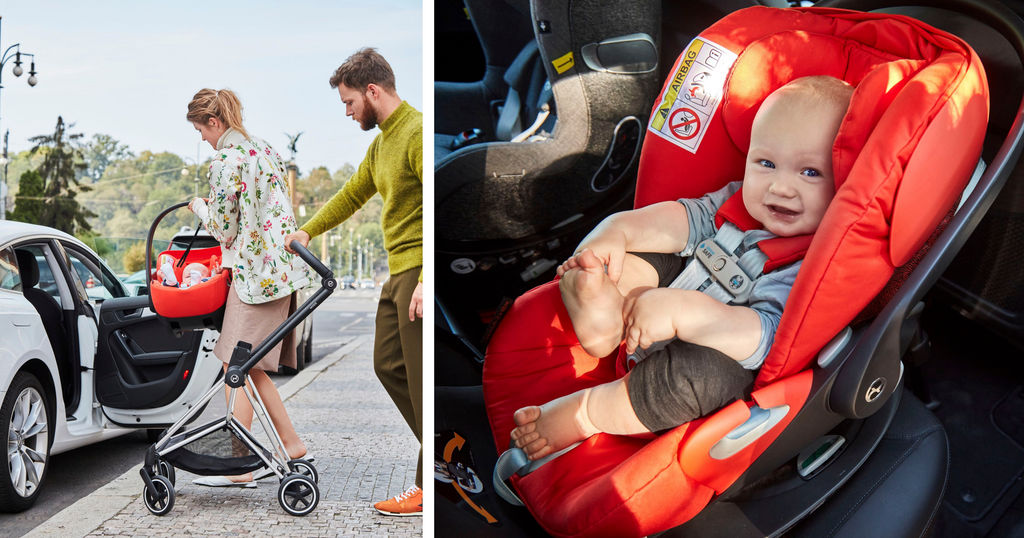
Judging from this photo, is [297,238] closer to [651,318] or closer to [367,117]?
[367,117]

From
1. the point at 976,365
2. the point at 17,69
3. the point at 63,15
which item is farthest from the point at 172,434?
the point at 976,365

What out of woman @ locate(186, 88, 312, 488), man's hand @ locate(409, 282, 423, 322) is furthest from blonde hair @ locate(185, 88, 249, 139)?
man's hand @ locate(409, 282, 423, 322)

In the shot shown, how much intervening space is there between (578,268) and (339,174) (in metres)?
1.05

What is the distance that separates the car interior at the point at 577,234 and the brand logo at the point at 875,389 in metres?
0.07

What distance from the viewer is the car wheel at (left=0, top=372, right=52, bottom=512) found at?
180cm

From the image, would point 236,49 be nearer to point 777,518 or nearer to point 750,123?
point 750,123

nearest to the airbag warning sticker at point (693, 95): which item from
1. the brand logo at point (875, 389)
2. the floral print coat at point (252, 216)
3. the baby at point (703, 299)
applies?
the baby at point (703, 299)

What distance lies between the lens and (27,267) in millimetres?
1991

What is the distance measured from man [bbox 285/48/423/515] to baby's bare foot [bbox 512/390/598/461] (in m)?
0.51

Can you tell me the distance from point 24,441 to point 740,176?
2.11m

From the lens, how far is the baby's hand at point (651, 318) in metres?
1.26

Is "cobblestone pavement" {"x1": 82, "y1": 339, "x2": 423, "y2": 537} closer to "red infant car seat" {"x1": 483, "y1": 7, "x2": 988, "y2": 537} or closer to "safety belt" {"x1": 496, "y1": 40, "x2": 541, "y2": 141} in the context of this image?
"red infant car seat" {"x1": 483, "y1": 7, "x2": 988, "y2": 537}

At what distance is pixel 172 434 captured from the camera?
1.95 meters

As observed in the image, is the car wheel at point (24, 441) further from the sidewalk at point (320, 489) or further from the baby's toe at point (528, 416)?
the baby's toe at point (528, 416)
